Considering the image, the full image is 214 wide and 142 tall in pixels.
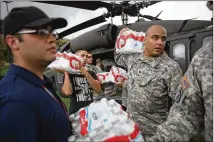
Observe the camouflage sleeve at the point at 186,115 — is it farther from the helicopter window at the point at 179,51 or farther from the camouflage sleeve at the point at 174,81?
the helicopter window at the point at 179,51

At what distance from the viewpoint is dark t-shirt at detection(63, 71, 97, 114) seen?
3.39 metres

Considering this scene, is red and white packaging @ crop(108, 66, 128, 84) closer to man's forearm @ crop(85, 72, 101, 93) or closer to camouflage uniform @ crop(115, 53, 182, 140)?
man's forearm @ crop(85, 72, 101, 93)

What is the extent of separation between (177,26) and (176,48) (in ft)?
2.71

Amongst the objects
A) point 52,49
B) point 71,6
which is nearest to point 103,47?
point 71,6

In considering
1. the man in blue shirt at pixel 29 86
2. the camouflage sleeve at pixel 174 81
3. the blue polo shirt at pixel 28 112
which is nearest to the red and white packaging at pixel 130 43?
the camouflage sleeve at pixel 174 81

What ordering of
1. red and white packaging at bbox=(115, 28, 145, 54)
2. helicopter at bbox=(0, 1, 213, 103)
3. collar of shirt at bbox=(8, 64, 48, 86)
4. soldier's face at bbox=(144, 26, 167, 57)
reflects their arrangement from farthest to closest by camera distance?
1. helicopter at bbox=(0, 1, 213, 103)
2. red and white packaging at bbox=(115, 28, 145, 54)
3. soldier's face at bbox=(144, 26, 167, 57)
4. collar of shirt at bbox=(8, 64, 48, 86)

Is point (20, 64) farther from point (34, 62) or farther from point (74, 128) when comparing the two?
point (74, 128)

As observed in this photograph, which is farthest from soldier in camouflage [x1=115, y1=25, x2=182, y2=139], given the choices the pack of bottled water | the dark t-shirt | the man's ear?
the man's ear

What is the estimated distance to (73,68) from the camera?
3369mm

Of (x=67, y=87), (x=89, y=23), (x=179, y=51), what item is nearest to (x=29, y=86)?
(x=67, y=87)

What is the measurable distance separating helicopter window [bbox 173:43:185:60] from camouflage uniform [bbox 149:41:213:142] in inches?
116

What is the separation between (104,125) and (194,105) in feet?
1.81

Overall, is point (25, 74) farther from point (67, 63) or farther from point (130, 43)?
point (130, 43)

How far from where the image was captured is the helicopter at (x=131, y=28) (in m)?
4.40
